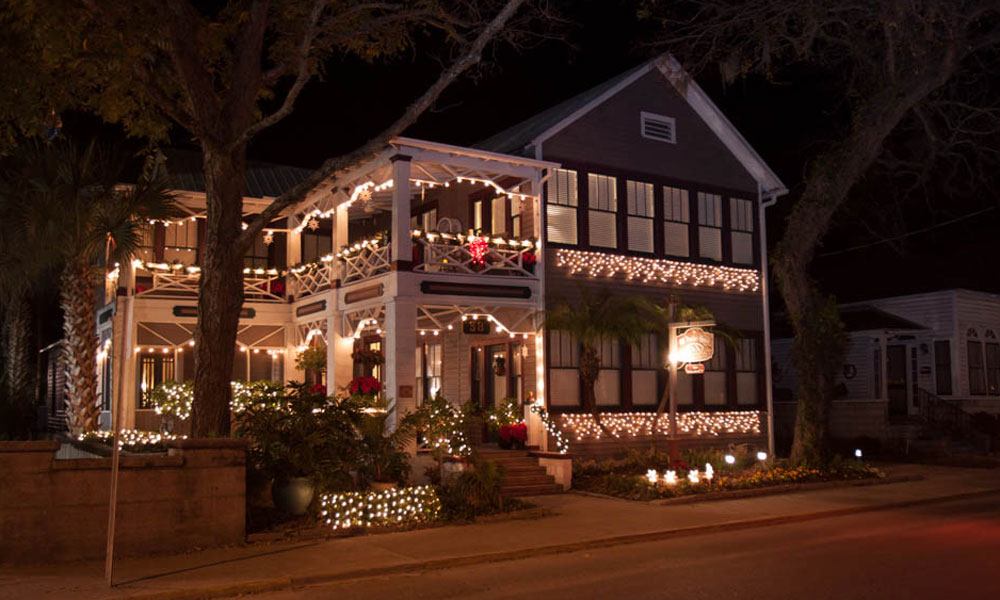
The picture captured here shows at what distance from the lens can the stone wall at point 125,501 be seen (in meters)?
10.8

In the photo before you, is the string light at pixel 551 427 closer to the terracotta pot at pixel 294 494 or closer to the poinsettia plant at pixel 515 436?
the poinsettia plant at pixel 515 436

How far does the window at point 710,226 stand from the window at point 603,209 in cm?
286

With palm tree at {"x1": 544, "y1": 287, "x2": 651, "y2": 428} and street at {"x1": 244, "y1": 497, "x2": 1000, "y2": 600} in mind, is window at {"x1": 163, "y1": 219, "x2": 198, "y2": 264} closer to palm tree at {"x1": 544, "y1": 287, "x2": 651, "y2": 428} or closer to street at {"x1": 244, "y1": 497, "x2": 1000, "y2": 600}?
palm tree at {"x1": 544, "y1": 287, "x2": 651, "y2": 428}

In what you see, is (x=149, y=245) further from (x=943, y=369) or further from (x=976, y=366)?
(x=976, y=366)

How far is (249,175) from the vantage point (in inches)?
998

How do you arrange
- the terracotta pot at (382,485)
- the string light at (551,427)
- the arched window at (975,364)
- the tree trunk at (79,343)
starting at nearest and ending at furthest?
→ the terracotta pot at (382,485) → the string light at (551,427) → the tree trunk at (79,343) → the arched window at (975,364)

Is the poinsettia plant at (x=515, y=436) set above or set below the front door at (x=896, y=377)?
below

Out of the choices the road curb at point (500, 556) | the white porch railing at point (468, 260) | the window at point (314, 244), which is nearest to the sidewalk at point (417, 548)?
the road curb at point (500, 556)

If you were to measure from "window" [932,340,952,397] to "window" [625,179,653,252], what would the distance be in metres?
11.5

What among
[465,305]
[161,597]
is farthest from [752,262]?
[161,597]

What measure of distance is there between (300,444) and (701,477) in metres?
8.12

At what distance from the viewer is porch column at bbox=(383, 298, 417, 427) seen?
16984mm

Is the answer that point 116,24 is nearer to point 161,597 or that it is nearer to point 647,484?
point 161,597

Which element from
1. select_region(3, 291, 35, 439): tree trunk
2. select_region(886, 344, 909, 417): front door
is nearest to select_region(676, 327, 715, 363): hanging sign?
select_region(886, 344, 909, 417): front door
